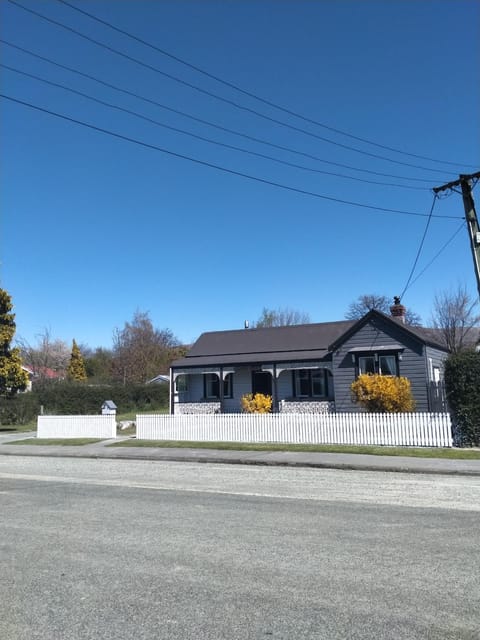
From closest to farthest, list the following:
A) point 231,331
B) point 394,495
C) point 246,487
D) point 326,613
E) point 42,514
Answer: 1. point 326,613
2. point 42,514
3. point 394,495
4. point 246,487
5. point 231,331

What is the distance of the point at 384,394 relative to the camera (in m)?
21.3

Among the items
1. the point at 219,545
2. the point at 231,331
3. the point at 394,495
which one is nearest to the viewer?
the point at 219,545

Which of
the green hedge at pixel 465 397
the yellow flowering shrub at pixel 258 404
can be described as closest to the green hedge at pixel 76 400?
the yellow flowering shrub at pixel 258 404

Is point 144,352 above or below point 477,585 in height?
above

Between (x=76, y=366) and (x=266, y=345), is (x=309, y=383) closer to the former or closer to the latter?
(x=266, y=345)

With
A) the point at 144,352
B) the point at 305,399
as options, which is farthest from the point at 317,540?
the point at 144,352

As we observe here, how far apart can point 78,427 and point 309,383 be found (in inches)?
466

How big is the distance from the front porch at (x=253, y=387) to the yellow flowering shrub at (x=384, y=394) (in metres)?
4.96

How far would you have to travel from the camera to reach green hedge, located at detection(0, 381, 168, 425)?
1340 inches

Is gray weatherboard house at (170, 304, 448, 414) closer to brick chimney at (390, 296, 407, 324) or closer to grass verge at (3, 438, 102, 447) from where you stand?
brick chimney at (390, 296, 407, 324)

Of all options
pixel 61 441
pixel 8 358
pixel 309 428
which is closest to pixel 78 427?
pixel 61 441

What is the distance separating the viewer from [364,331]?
25.2 meters

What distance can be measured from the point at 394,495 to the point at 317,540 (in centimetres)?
378

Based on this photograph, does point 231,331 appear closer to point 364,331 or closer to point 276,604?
point 364,331
